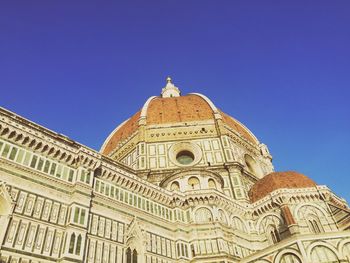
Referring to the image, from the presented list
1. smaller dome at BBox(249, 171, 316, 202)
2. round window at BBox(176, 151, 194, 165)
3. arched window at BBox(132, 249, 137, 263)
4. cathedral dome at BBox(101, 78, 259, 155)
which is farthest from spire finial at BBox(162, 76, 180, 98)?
arched window at BBox(132, 249, 137, 263)

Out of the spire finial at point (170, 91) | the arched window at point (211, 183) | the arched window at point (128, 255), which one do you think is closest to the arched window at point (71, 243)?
the arched window at point (128, 255)

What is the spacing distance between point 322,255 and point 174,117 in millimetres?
27932

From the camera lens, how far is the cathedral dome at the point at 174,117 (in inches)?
1766

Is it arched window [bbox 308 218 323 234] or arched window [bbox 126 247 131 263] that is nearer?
arched window [bbox 126 247 131 263]

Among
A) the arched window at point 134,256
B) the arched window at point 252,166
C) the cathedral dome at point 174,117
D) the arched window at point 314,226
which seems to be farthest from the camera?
the cathedral dome at point 174,117

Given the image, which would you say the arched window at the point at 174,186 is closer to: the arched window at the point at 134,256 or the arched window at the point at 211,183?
the arched window at the point at 211,183

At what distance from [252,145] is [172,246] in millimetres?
24496

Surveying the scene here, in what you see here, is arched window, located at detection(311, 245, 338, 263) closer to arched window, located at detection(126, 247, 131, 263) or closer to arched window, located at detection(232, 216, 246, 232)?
arched window, located at detection(232, 216, 246, 232)

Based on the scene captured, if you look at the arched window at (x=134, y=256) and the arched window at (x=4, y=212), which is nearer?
the arched window at (x=4, y=212)

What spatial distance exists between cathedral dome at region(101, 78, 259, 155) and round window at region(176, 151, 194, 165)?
4.67m

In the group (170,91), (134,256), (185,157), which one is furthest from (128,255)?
(170,91)

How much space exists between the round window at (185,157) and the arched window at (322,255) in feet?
66.1

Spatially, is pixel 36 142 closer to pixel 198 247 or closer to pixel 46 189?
pixel 46 189

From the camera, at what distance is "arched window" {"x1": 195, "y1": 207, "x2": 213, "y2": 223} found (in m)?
29.0
